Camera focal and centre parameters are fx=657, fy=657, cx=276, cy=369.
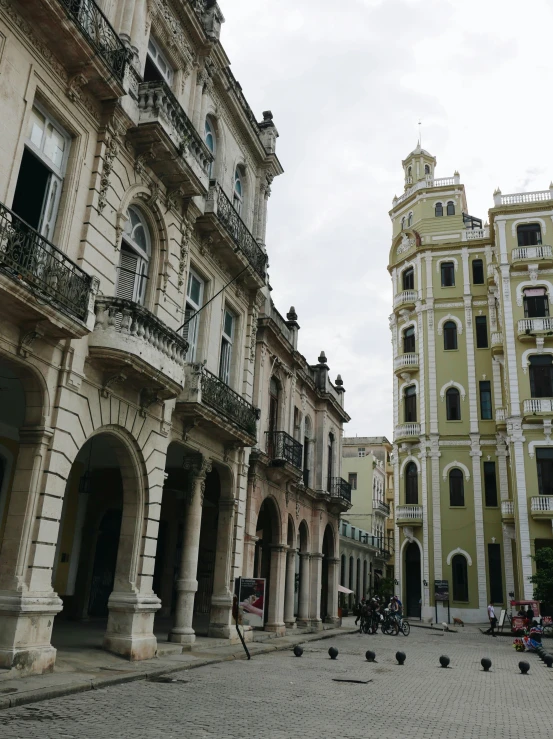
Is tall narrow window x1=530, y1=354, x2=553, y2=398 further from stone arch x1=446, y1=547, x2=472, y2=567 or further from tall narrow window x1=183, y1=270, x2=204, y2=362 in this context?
tall narrow window x1=183, y1=270, x2=204, y2=362

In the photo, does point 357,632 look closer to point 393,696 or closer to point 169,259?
point 393,696

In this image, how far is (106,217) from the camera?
12562 millimetres

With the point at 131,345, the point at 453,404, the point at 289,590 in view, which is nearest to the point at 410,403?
the point at 453,404

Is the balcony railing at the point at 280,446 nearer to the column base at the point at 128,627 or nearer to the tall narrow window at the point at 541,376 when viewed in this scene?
the column base at the point at 128,627

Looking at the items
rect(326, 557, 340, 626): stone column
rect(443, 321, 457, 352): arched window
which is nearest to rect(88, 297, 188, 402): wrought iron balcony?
rect(326, 557, 340, 626): stone column

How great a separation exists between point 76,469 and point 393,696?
10.9 meters

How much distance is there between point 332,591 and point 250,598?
55.2 ft

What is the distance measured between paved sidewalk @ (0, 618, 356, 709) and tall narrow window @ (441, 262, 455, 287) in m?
31.2

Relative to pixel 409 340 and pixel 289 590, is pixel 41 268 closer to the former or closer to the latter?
pixel 289 590

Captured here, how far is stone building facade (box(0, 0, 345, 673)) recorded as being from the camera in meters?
10.2

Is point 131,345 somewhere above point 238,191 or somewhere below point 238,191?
below

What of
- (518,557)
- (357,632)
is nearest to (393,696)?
(357,632)

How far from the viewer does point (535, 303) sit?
125ft

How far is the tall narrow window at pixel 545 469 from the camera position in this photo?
114ft
